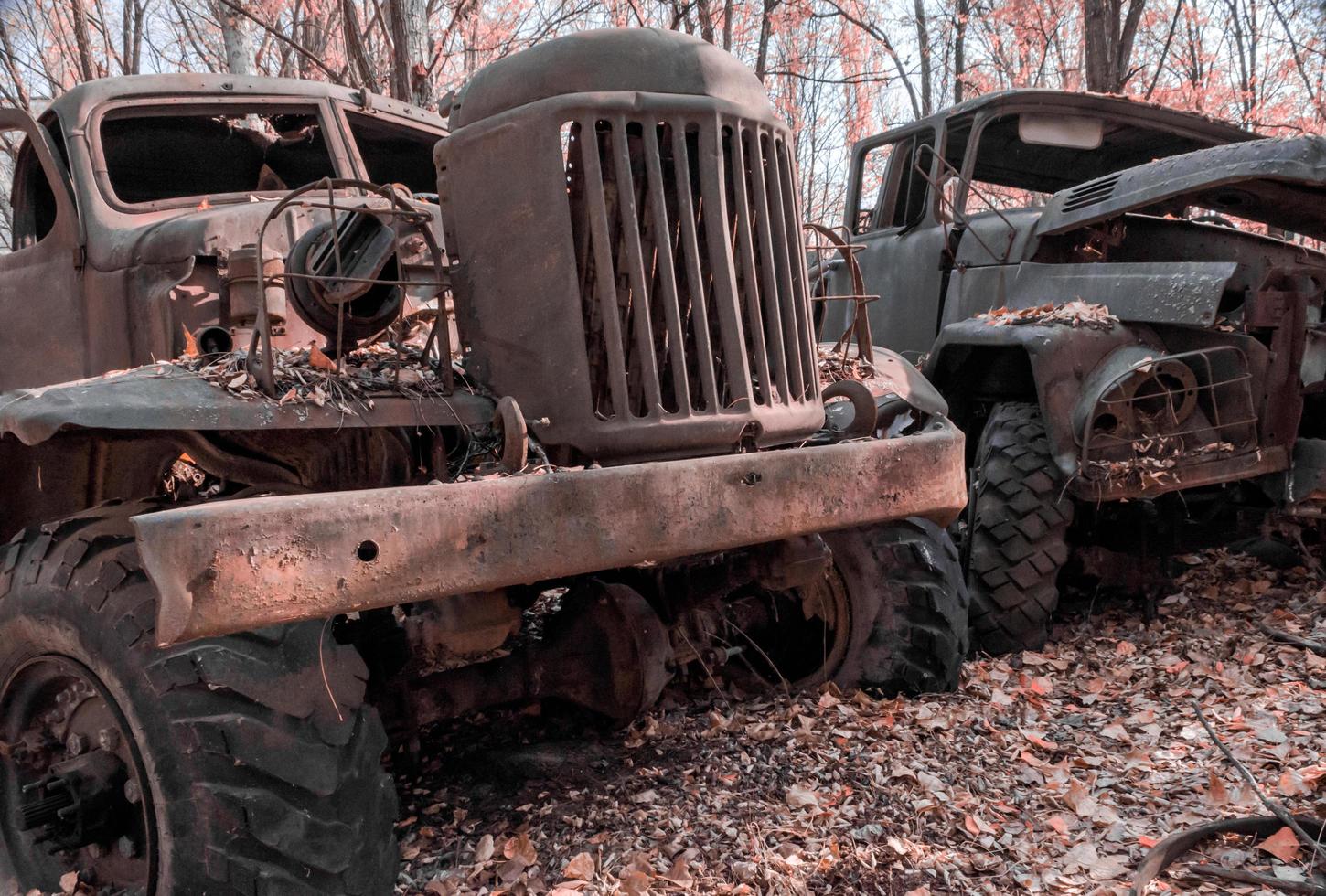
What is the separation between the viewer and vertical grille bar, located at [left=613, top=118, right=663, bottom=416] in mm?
2707

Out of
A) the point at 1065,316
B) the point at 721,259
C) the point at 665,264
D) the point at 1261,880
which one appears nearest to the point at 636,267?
the point at 665,264

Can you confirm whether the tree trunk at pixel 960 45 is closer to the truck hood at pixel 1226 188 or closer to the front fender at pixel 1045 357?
the truck hood at pixel 1226 188

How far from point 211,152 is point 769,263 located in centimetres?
269

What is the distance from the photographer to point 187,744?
2311 mm

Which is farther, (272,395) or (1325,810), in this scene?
(1325,810)

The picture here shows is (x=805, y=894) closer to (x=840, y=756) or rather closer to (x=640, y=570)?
(x=840, y=756)

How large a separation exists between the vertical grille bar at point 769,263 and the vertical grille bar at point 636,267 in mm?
388

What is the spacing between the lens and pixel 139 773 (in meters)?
2.42

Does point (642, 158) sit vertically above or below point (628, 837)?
above

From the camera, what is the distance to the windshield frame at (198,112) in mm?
4043

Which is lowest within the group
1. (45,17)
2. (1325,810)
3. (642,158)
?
(1325,810)

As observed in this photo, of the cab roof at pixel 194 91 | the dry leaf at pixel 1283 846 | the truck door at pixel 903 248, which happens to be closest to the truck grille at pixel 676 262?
the dry leaf at pixel 1283 846

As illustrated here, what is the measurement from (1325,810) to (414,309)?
9.68 feet

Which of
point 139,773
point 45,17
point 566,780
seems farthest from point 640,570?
point 45,17
